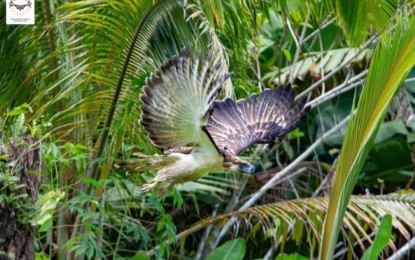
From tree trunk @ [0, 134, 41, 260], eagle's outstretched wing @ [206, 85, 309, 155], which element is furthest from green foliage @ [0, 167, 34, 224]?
eagle's outstretched wing @ [206, 85, 309, 155]

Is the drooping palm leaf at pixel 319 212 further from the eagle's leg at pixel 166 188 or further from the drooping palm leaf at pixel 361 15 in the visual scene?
the drooping palm leaf at pixel 361 15

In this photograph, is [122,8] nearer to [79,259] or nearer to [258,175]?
[79,259]

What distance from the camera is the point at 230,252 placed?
558 cm

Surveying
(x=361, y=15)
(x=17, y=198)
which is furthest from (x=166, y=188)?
(x=361, y=15)

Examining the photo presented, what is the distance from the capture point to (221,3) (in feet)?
16.6

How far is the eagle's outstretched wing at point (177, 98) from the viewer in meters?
4.32

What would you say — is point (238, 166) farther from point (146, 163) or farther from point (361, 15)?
point (361, 15)

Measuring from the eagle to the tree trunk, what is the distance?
68cm

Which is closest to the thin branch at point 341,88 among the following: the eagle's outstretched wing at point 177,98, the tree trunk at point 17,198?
the eagle's outstretched wing at point 177,98

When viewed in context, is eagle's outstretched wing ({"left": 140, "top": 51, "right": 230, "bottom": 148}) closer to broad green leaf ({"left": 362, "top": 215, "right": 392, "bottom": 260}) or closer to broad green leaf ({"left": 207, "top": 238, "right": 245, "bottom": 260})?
broad green leaf ({"left": 362, "top": 215, "right": 392, "bottom": 260})

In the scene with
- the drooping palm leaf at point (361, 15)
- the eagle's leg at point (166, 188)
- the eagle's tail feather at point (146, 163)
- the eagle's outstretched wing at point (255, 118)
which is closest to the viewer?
the eagle's tail feather at point (146, 163)

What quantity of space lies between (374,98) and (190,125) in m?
0.84

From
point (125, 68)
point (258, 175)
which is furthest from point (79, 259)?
point (258, 175)

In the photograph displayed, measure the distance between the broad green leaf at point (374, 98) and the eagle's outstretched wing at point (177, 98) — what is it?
0.66 m
